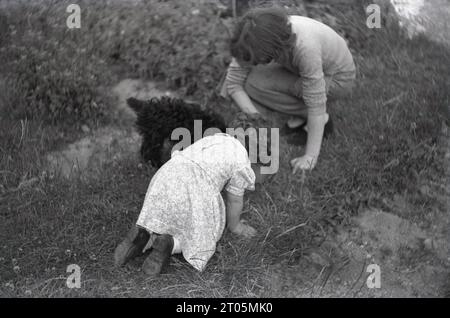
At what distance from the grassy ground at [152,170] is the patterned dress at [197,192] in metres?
0.15

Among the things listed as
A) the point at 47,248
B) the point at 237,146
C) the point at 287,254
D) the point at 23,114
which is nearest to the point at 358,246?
the point at 287,254

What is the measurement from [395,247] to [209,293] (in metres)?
1.06

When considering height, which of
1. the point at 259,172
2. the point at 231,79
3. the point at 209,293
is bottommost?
the point at 209,293

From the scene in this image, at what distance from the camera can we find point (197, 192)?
2697 millimetres

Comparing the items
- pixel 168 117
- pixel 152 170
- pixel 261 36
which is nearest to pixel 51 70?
pixel 152 170

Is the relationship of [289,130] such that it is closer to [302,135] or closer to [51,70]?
[302,135]

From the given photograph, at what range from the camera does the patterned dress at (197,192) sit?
105 inches

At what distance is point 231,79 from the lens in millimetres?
3746

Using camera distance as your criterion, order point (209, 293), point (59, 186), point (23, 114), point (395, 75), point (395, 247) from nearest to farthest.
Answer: point (209, 293) < point (395, 247) < point (59, 186) < point (23, 114) < point (395, 75)

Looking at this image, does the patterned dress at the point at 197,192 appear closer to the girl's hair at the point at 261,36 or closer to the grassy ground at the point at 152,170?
the grassy ground at the point at 152,170

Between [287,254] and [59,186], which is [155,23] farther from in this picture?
[287,254]

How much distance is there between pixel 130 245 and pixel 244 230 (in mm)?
641

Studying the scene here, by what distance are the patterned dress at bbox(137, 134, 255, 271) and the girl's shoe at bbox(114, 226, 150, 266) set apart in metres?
0.07

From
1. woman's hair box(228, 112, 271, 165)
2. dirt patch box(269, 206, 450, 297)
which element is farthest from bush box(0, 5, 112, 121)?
dirt patch box(269, 206, 450, 297)
